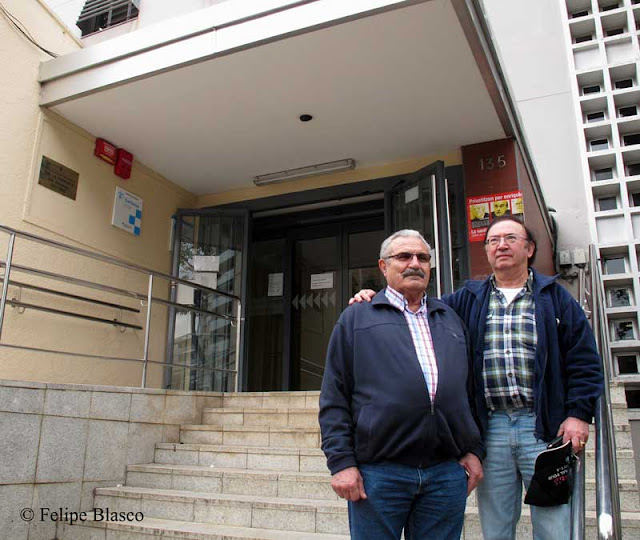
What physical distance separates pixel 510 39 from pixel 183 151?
13.1ft

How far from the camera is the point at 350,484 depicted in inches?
62.1

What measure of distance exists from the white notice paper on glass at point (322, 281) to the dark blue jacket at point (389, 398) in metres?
4.39

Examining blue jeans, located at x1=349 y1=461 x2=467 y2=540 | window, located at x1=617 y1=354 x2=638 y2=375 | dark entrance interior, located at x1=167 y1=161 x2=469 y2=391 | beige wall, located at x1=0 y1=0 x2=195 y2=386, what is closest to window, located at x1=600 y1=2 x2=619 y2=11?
dark entrance interior, located at x1=167 y1=161 x2=469 y2=391

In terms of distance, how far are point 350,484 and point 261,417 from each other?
279cm

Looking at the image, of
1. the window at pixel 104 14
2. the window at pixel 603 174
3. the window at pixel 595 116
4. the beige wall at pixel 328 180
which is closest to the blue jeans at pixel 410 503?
the beige wall at pixel 328 180

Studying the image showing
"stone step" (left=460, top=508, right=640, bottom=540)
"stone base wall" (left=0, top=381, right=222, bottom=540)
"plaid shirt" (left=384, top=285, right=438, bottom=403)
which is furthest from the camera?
"stone base wall" (left=0, top=381, right=222, bottom=540)

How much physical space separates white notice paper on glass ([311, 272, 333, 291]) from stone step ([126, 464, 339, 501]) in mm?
2810

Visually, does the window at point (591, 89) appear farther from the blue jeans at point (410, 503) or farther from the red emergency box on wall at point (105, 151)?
the blue jeans at point (410, 503)

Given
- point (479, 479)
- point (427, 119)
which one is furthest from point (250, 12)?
point (479, 479)

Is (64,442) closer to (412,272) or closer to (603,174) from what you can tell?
(412,272)

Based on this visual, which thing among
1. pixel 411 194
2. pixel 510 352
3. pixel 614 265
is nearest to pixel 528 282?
pixel 510 352

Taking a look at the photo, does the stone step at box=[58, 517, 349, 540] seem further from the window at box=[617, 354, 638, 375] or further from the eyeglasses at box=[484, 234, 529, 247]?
the window at box=[617, 354, 638, 375]

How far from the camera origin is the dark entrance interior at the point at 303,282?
6.11m

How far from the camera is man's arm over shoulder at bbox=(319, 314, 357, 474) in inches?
63.8
